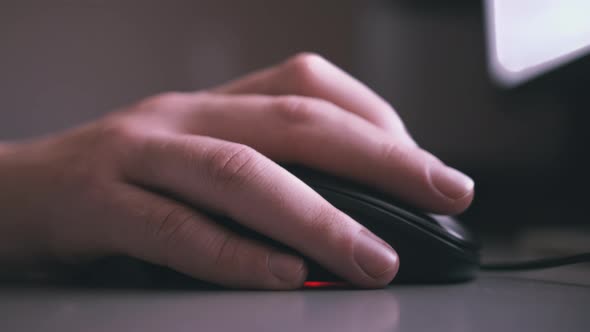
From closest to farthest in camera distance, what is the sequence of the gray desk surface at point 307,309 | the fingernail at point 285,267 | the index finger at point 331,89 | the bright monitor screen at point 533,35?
the gray desk surface at point 307,309 < the fingernail at point 285,267 < the index finger at point 331,89 < the bright monitor screen at point 533,35

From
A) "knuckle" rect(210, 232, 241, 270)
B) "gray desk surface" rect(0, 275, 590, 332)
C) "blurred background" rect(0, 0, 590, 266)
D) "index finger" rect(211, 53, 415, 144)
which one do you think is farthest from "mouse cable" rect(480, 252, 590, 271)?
"blurred background" rect(0, 0, 590, 266)

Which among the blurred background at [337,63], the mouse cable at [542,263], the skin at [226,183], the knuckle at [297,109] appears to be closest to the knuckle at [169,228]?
the skin at [226,183]

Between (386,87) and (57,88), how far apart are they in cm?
85

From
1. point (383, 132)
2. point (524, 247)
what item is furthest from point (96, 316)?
point (524, 247)

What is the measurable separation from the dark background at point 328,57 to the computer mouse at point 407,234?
0.77m

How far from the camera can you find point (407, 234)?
38cm

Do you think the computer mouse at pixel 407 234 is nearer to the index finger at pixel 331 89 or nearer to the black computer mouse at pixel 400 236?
the black computer mouse at pixel 400 236

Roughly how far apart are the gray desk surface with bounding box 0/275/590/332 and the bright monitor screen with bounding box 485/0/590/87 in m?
0.42

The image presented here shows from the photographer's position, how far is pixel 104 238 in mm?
413

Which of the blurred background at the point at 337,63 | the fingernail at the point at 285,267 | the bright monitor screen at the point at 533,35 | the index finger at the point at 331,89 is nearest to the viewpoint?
the fingernail at the point at 285,267

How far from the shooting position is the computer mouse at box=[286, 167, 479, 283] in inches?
15.0

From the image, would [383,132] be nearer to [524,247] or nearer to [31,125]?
[524,247]

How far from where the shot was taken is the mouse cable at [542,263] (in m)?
0.40

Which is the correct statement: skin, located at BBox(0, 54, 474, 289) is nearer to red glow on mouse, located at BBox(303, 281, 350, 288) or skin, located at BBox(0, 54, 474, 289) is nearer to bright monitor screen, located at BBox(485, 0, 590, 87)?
red glow on mouse, located at BBox(303, 281, 350, 288)
